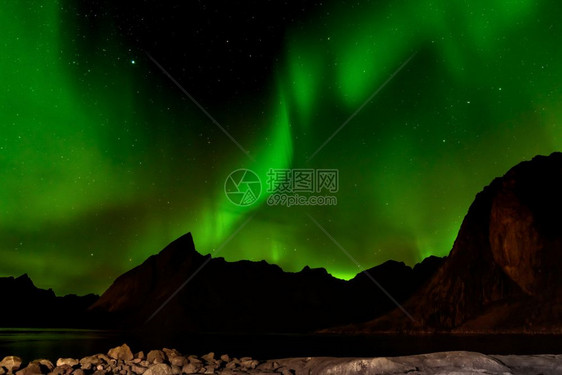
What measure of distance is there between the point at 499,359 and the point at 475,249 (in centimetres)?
18185

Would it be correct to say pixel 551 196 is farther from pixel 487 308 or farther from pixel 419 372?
pixel 419 372

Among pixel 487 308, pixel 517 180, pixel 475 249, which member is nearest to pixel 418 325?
pixel 487 308

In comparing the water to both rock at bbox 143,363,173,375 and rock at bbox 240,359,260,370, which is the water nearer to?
rock at bbox 240,359,260,370

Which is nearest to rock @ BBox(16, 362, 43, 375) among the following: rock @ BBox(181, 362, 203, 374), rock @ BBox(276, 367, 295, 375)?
rock @ BBox(181, 362, 203, 374)

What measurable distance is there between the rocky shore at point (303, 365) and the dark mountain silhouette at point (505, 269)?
14538 cm

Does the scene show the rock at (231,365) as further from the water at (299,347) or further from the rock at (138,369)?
the water at (299,347)

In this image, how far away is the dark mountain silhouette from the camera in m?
160

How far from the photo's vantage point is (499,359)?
20.4m

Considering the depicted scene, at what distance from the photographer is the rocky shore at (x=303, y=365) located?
19.2 meters

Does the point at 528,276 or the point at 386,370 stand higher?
the point at 528,276

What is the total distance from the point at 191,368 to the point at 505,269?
568 feet

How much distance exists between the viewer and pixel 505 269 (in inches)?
6954

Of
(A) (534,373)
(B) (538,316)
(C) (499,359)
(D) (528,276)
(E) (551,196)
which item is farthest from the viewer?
(E) (551,196)

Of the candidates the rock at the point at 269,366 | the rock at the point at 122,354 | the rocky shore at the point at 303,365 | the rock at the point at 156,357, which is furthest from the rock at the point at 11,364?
the rock at the point at 269,366
